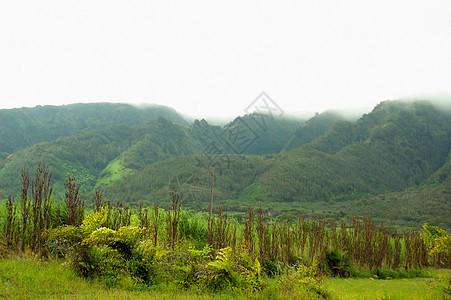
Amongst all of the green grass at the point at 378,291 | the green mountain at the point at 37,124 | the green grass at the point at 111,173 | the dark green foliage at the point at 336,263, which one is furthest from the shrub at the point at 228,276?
the green mountain at the point at 37,124

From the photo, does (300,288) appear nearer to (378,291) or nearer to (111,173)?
(378,291)

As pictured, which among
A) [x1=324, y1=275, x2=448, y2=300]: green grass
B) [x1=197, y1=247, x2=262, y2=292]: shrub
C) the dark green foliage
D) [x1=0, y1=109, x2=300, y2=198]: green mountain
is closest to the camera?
[x1=197, y1=247, x2=262, y2=292]: shrub

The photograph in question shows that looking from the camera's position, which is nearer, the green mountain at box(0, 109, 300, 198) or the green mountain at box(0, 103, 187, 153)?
the green mountain at box(0, 109, 300, 198)

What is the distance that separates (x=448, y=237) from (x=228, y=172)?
102 meters

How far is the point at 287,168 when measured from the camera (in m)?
103

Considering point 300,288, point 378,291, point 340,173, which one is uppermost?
point 300,288

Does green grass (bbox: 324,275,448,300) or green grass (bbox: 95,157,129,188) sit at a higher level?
green grass (bbox: 324,275,448,300)

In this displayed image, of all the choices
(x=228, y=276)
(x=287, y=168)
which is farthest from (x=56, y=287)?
(x=287, y=168)

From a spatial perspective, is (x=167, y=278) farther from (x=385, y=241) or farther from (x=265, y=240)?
(x=385, y=241)

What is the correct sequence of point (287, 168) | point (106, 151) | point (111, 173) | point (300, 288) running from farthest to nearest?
point (106, 151) < point (111, 173) < point (287, 168) < point (300, 288)

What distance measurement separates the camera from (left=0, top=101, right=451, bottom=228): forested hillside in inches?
3088

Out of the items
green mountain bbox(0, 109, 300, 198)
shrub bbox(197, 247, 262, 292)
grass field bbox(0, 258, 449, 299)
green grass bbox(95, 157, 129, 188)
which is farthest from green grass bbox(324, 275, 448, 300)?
green grass bbox(95, 157, 129, 188)

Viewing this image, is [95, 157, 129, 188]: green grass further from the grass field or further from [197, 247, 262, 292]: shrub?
[197, 247, 262, 292]: shrub

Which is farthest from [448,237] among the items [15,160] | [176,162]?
[15,160]
